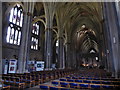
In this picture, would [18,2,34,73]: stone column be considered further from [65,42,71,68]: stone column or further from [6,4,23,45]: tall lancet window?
[65,42,71,68]: stone column

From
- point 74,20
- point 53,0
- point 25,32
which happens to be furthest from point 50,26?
point 74,20

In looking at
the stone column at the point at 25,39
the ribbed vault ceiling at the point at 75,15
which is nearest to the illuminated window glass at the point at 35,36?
the ribbed vault ceiling at the point at 75,15

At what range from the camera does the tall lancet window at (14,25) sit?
816 inches

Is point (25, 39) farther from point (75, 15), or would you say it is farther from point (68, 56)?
point (75, 15)

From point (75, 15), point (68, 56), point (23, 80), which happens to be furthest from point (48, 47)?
point (75, 15)

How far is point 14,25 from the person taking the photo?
71.6ft

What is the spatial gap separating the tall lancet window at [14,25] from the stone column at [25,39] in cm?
896

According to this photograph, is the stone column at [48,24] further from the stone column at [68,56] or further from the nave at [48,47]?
the stone column at [68,56]

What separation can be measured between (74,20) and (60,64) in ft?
58.2

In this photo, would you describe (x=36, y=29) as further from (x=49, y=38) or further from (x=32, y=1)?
(x=32, y=1)

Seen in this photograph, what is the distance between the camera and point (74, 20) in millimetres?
33875

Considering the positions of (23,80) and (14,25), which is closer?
(23,80)

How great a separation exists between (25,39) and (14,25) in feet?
36.5

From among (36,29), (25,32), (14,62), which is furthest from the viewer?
(36,29)
